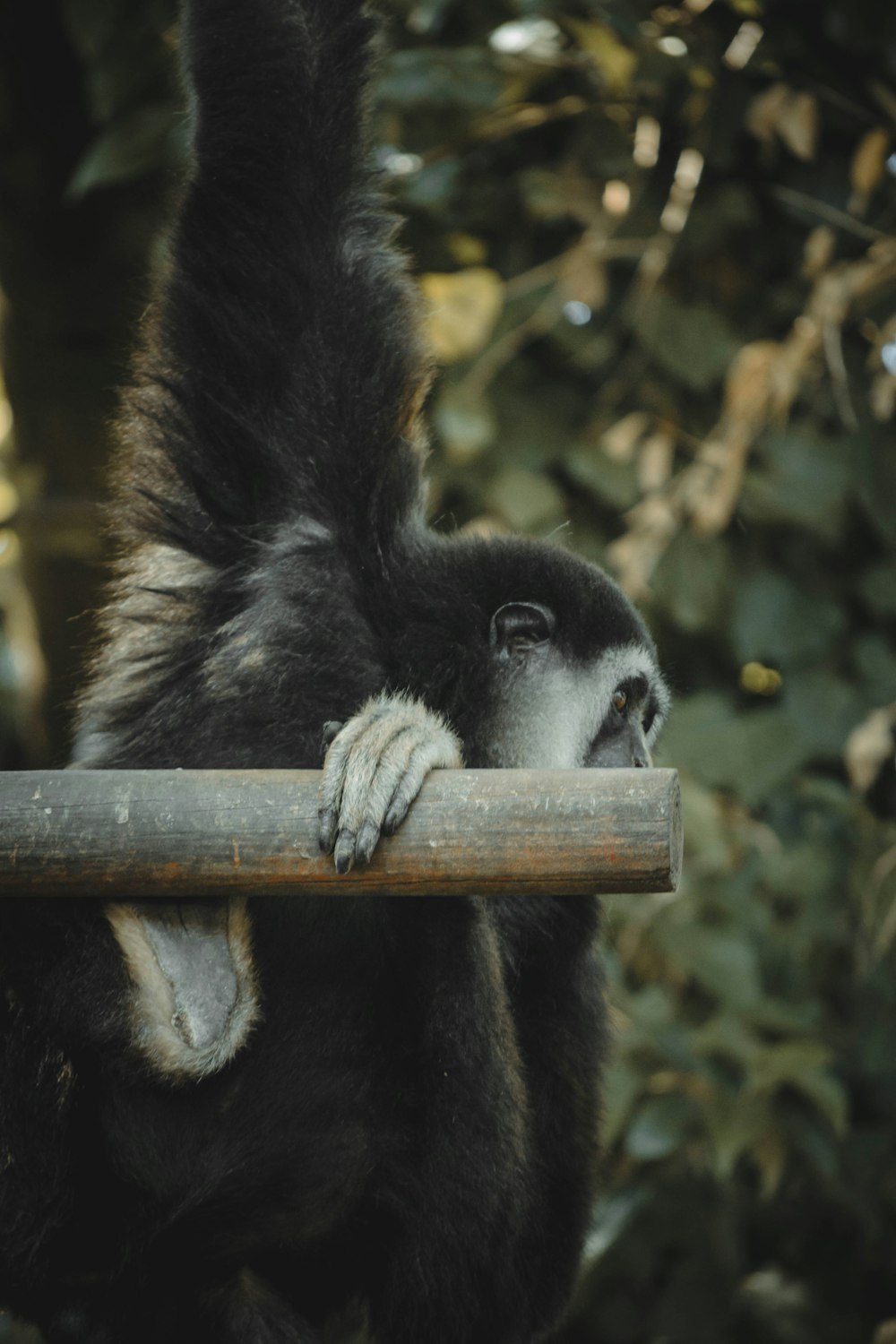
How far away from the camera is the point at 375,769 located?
1.82 m

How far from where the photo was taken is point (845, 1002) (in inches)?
157

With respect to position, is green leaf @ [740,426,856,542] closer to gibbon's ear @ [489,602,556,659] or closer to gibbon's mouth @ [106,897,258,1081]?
gibbon's ear @ [489,602,556,659]

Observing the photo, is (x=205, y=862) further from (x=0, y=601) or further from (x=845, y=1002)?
(x=0, y=601)

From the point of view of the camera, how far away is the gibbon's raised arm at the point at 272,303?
249 cm

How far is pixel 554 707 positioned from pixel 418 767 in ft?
2.52

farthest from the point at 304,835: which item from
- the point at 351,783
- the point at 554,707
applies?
the point at 554,707

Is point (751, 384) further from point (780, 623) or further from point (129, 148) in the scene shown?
point (129, 148)

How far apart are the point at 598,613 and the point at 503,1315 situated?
1286mm

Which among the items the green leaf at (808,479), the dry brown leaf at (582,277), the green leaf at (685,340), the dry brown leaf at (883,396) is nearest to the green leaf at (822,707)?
the green leaf at (808,479)

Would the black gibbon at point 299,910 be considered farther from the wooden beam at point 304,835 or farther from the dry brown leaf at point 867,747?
the dry brown leaf at point 867,747

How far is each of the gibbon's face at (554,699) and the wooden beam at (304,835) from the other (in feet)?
2.68

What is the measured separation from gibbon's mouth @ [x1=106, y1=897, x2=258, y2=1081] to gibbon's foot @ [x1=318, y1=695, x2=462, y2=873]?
0.39 metres

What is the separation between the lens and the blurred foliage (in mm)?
3617

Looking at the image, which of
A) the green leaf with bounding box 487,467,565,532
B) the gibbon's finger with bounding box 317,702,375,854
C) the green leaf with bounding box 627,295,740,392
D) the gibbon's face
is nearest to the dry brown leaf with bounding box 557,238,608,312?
the green leaf with bounding box 627,295,740,392
